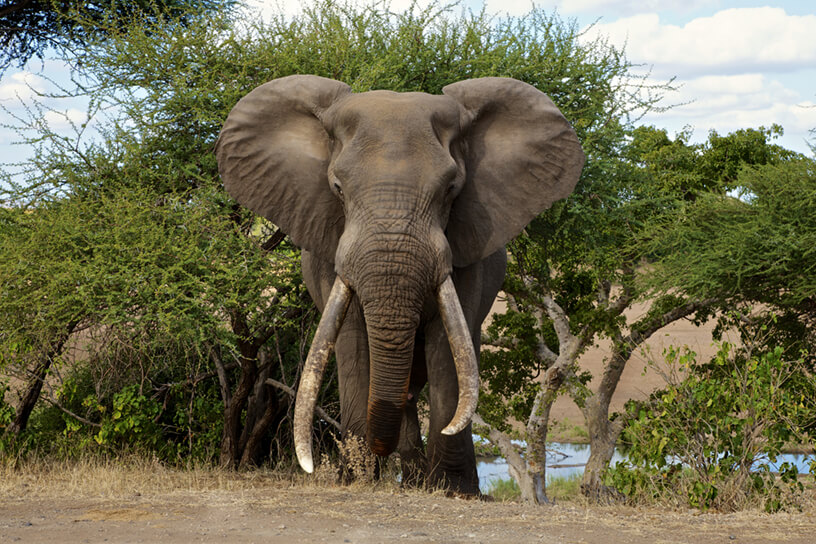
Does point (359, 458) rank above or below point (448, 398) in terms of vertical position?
below

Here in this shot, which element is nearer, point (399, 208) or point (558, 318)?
point (399, 208)

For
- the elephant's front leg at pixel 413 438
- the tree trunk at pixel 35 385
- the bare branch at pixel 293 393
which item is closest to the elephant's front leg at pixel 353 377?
the elephant's front leg at pixel 413 438

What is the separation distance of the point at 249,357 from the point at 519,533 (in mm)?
5235

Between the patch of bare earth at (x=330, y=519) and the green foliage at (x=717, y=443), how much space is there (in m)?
0.57

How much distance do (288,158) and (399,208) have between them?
161 centimetres

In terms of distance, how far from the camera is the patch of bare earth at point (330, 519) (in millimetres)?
5754

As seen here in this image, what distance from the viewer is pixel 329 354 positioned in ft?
21.9

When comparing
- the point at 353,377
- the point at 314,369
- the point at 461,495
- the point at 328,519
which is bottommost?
the point at 328,519

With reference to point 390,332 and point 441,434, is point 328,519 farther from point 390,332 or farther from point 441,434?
point 441,434

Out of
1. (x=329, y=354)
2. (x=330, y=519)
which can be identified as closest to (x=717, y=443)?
(x=329, y=354)

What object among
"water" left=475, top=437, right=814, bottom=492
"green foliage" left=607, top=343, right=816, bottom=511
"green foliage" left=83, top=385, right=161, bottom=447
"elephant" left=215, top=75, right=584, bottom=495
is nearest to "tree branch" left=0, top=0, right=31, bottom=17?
"green foliage" left=83, top=385, right=161, bottom=447

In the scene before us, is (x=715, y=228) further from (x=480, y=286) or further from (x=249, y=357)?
(x=249, y=357)

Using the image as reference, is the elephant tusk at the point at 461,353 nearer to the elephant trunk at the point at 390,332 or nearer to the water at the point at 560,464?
the elephant trunk at the point at 390,332

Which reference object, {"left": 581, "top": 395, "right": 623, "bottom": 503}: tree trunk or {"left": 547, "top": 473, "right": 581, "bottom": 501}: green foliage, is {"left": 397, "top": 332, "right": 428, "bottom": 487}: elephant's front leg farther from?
{"left": 547, "top": 473, "right": 581, "bottom": 501}: green foliage
